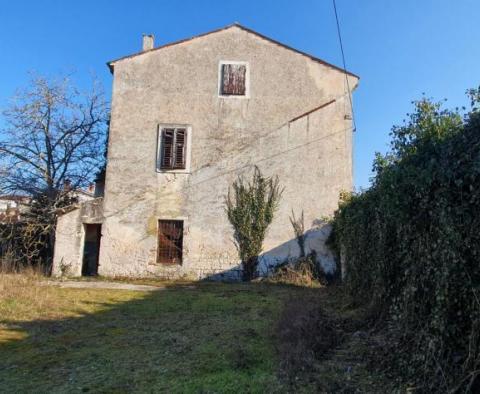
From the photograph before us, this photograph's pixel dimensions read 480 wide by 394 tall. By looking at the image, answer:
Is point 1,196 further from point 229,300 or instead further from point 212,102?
point 229,300

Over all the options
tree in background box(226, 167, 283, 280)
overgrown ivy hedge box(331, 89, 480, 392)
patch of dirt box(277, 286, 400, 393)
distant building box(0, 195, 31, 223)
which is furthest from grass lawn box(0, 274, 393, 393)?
distant building box(0, 195, 31, 223)

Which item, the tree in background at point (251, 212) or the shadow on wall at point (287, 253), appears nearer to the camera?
the shadow on wall at point (287, 253)

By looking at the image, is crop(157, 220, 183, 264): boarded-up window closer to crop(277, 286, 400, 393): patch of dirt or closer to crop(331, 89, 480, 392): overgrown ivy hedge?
crop(277, 286, 400, 393): patch of dirt

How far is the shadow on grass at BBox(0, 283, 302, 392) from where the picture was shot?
3.74m

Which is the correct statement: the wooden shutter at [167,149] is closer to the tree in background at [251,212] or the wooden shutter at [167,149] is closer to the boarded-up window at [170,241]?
A: the boarded-up window at [170,241]

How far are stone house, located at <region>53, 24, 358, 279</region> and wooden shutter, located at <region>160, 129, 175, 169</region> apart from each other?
0.04 metres

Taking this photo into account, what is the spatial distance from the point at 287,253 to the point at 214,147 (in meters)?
4.42

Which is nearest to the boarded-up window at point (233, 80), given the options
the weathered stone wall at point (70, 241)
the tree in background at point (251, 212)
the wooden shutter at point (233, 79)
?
the wooden shutter at point (233, 79)

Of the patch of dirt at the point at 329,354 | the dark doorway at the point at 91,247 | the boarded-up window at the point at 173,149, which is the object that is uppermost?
the boarded-up window at the point at 173,149

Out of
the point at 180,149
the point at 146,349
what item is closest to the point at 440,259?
the point at 146,349

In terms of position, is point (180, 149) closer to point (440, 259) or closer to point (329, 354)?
point (329, 354)

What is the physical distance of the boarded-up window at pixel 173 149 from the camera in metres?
13.3

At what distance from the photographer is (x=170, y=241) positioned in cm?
1316

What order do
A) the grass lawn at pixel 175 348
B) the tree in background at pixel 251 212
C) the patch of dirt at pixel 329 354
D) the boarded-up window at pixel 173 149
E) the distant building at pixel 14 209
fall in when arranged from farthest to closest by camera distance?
1. the distant building at pixel 14 209
2. the boarded-up window at pixel 173 149
3. the tree in background at pixel 251 212
4. the grass lawn at pixel 175 348
5. the patch of dirt at pixel 329 354
